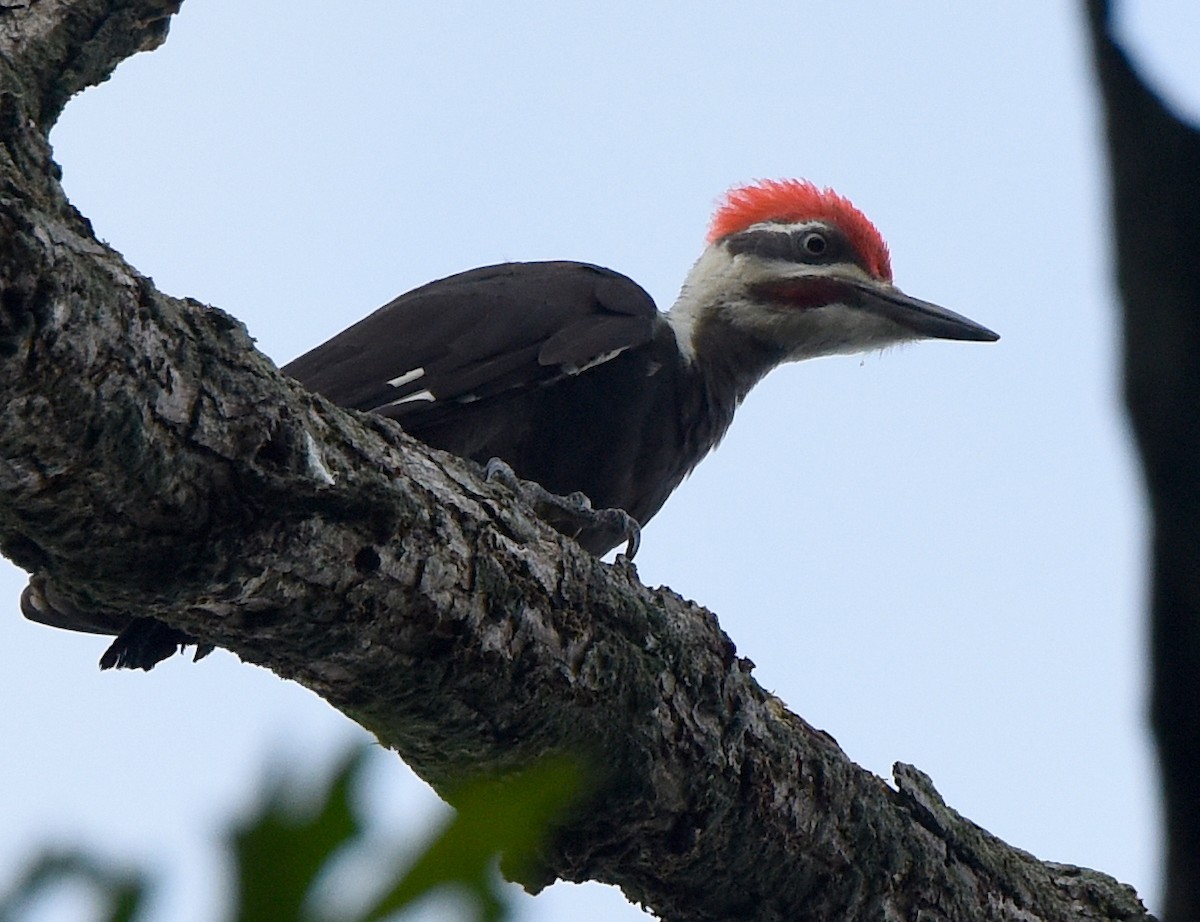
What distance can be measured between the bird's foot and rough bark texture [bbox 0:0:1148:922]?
607mm

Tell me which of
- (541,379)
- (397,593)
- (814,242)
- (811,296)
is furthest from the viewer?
(814,242)

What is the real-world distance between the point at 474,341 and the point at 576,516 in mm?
642

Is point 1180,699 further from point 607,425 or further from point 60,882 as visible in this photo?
point 607,425

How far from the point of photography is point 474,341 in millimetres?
4129

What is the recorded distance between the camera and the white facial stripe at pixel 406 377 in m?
4.00

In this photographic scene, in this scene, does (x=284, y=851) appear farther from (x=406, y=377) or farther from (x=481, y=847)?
(x=406, y=377)

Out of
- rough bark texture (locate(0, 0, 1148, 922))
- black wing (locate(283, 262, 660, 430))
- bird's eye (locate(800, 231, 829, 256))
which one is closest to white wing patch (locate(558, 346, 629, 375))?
black wing (locate(283, 262, 660, 430))

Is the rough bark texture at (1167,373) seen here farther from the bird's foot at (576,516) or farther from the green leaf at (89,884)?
the bird's foot at (576,516)

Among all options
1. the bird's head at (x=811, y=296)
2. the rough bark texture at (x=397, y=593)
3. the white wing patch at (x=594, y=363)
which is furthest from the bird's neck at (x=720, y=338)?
the rough bark texture at (x=397, y=593)

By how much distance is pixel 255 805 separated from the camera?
54 cm

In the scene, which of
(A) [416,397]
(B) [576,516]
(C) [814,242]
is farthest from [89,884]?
(C) [814,242]

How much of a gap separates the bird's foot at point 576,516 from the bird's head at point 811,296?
46.6 inches

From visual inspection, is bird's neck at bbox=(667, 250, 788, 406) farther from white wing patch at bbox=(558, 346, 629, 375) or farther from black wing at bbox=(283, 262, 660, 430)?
white wing patch at bbox=(558, 346, 629, 375)

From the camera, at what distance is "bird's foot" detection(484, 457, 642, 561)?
11.9ft
